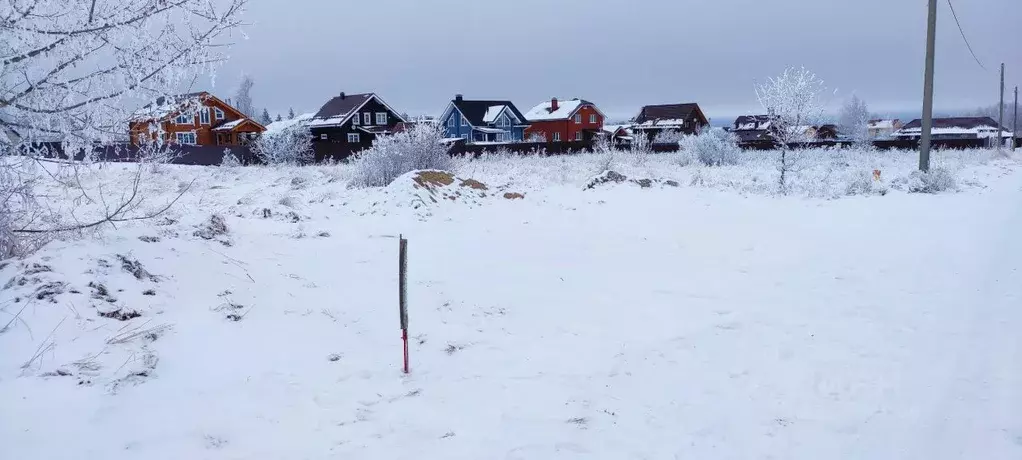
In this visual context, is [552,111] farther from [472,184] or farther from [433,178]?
[433,178]

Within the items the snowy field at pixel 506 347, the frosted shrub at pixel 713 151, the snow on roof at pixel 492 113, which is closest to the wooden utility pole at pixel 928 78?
the snowy field at pixel 506 347

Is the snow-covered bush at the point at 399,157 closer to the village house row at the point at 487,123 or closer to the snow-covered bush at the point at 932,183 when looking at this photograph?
the snow-covered bush at the point at 932,183

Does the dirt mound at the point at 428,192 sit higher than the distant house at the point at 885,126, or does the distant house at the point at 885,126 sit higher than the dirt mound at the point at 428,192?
the distant house at the point at 885,126

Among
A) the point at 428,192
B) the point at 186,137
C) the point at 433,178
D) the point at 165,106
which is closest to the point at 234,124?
the point at 186,137

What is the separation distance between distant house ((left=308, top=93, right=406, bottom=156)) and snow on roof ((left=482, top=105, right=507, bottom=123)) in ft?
26.7

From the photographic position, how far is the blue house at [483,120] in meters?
55.4

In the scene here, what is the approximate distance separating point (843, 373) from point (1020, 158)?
30.9 meters

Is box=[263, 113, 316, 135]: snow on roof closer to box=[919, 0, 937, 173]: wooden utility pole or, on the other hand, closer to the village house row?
the village house row

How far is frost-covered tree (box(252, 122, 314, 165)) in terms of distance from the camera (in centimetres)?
2909

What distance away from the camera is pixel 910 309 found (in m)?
6.11

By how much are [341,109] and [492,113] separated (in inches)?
507

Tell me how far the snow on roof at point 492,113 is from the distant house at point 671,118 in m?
12.3

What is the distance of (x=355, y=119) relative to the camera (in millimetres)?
49906

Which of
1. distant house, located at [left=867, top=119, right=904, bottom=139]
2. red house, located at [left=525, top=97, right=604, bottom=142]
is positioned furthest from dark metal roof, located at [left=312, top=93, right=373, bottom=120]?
distant house, located at [left=867, top=119, right=904, bottom=139]
